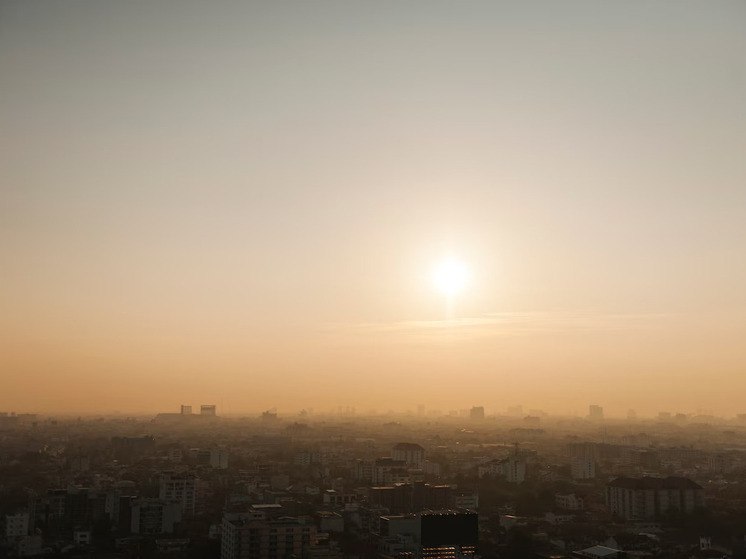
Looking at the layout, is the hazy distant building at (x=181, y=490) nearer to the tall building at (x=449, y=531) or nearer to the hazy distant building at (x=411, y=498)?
the hazy distant building at (x=411, y=498)

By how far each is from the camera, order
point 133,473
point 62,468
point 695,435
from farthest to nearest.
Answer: point 695,435
point 62,468
point 133,473

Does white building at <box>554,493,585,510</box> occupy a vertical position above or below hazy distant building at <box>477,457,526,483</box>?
below

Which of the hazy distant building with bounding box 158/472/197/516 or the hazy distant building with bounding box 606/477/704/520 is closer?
the hazy distant building with bounding box 158/472/197/516

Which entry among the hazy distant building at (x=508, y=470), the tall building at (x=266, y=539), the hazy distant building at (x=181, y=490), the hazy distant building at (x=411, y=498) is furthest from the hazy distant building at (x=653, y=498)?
the hazy distant building at (x=181, y=490)

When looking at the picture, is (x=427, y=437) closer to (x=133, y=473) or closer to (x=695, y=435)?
(x=695, y=435)

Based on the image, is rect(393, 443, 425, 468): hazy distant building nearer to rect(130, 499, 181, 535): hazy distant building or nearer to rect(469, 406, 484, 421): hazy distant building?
rect(130, 499, 181, 535): hazy distant building

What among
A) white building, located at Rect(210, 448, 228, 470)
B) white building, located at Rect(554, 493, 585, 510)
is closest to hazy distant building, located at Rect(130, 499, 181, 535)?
white building, located at Rect(554, 493, 585, 510)

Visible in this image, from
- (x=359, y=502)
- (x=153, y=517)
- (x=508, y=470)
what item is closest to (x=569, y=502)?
(x=508, y=470)

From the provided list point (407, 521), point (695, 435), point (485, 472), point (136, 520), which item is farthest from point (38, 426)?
point (695, 435)

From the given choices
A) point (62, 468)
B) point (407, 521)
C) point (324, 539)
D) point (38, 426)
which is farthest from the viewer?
point (38, 426)
